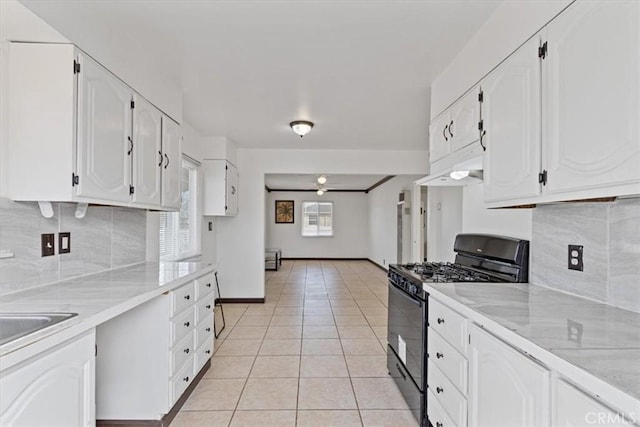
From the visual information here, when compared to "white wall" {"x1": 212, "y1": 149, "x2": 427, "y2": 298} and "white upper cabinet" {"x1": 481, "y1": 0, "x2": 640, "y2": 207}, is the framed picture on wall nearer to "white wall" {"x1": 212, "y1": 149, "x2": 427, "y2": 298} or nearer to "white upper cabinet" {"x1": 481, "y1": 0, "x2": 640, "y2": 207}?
"white wall" {"x1": 212, "y1": 149, "x2": 427, "y2": 298}

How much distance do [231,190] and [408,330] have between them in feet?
11.2

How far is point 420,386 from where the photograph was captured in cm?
222

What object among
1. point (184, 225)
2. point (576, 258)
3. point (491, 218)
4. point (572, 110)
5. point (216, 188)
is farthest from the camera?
point (216, 188)

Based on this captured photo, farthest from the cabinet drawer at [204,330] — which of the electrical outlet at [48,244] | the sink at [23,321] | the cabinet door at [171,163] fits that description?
the sink at [23,321]

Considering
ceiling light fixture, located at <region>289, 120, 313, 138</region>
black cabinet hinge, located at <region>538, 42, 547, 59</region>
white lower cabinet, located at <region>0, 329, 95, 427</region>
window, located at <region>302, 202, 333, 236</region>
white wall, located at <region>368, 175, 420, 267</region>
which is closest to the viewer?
white lower cabinet, located at <region>0, 329, 95, 427</region>

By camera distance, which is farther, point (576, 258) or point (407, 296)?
point (407, 296)

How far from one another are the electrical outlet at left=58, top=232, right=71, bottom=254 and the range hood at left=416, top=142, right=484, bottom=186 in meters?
2.41

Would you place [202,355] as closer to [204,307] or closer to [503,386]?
[204,307]

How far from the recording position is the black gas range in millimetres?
2176

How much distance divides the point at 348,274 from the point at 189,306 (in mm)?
6469

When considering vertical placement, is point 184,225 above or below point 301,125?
below

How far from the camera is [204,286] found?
9.40 feet

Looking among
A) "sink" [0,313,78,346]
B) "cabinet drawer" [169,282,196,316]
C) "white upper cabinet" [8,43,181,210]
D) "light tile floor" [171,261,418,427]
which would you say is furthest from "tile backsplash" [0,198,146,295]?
"light tile floor" [171,261,418,427]

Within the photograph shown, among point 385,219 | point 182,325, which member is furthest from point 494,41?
point 385,219
